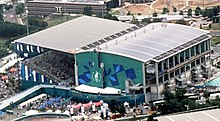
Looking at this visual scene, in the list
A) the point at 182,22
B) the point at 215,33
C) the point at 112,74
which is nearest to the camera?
the point at 112,74

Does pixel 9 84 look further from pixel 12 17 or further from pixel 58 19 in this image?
pixel 12 17

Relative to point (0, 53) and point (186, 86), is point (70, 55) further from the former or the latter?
point (0, 53)

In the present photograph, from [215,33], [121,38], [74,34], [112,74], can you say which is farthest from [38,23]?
[112,74]

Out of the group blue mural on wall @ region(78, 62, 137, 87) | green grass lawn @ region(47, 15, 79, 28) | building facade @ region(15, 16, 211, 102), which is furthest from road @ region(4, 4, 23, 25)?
blue mural on wall @ region(78, 62, 137, 87)

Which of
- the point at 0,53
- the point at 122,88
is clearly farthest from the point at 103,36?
the point at 0,53

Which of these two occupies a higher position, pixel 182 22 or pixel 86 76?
pixel 182 22
